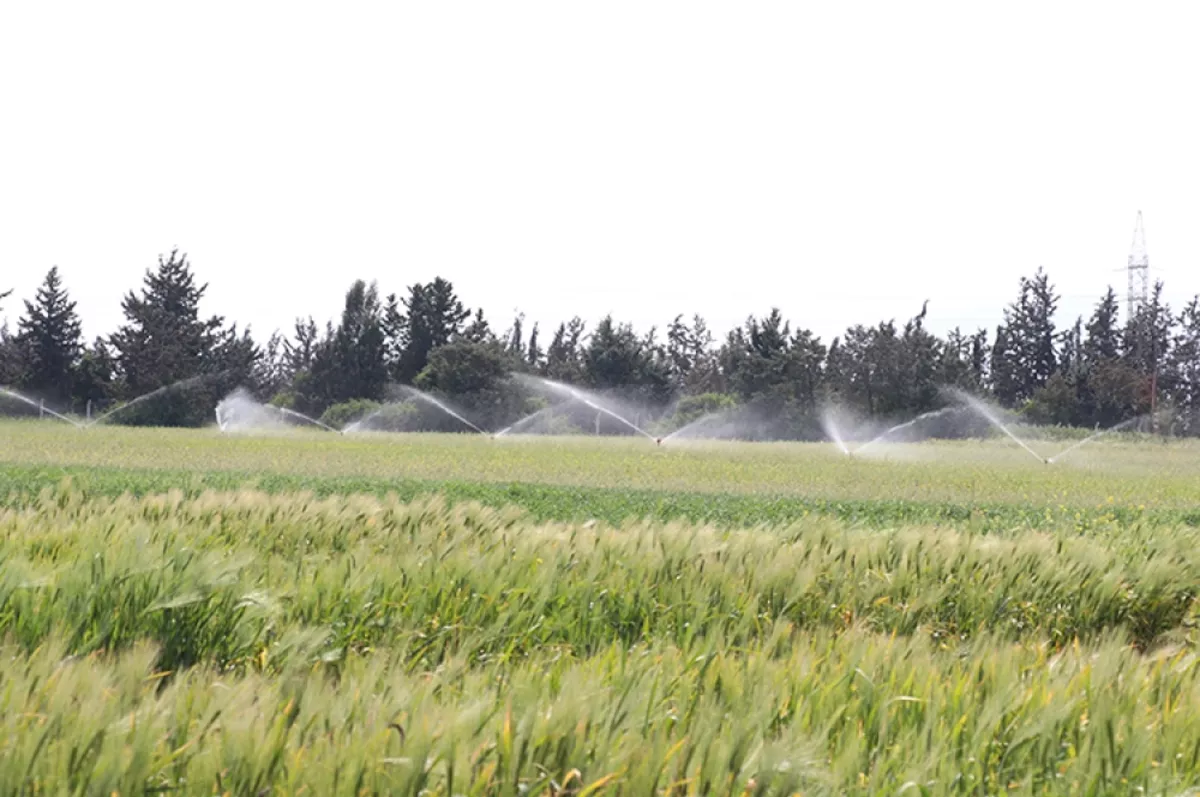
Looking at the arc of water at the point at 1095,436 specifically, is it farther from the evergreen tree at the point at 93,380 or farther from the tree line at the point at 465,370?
the evergreen tree at the point at 93,380

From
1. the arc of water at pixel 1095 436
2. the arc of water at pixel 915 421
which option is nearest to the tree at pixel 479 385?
the arc of water at pixel 915 421

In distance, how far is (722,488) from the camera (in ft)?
74.6

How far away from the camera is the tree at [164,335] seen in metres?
63.3

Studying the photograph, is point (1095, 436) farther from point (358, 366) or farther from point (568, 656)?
point (568, 656)

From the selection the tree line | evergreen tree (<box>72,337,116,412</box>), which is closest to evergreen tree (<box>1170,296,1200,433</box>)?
the tree line

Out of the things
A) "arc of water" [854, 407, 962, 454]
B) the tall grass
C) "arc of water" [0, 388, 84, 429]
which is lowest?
the tall grass

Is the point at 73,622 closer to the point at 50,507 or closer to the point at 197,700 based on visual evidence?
the point at 197,700

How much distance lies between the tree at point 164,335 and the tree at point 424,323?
12.0m

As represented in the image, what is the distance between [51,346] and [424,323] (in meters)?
21.4

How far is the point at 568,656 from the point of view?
463 cm

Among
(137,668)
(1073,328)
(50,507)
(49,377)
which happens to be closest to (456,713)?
(137,668)

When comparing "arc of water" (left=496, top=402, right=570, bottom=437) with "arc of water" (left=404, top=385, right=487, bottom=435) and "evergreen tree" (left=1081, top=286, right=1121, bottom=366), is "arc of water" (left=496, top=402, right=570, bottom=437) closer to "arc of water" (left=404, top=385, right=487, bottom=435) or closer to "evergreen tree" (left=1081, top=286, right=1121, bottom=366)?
"arc of water" (left=404, top=385, right=487, bottom=435)

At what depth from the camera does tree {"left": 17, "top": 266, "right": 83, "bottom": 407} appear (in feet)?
212

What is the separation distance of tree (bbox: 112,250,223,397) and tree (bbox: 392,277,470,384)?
12.0 m
